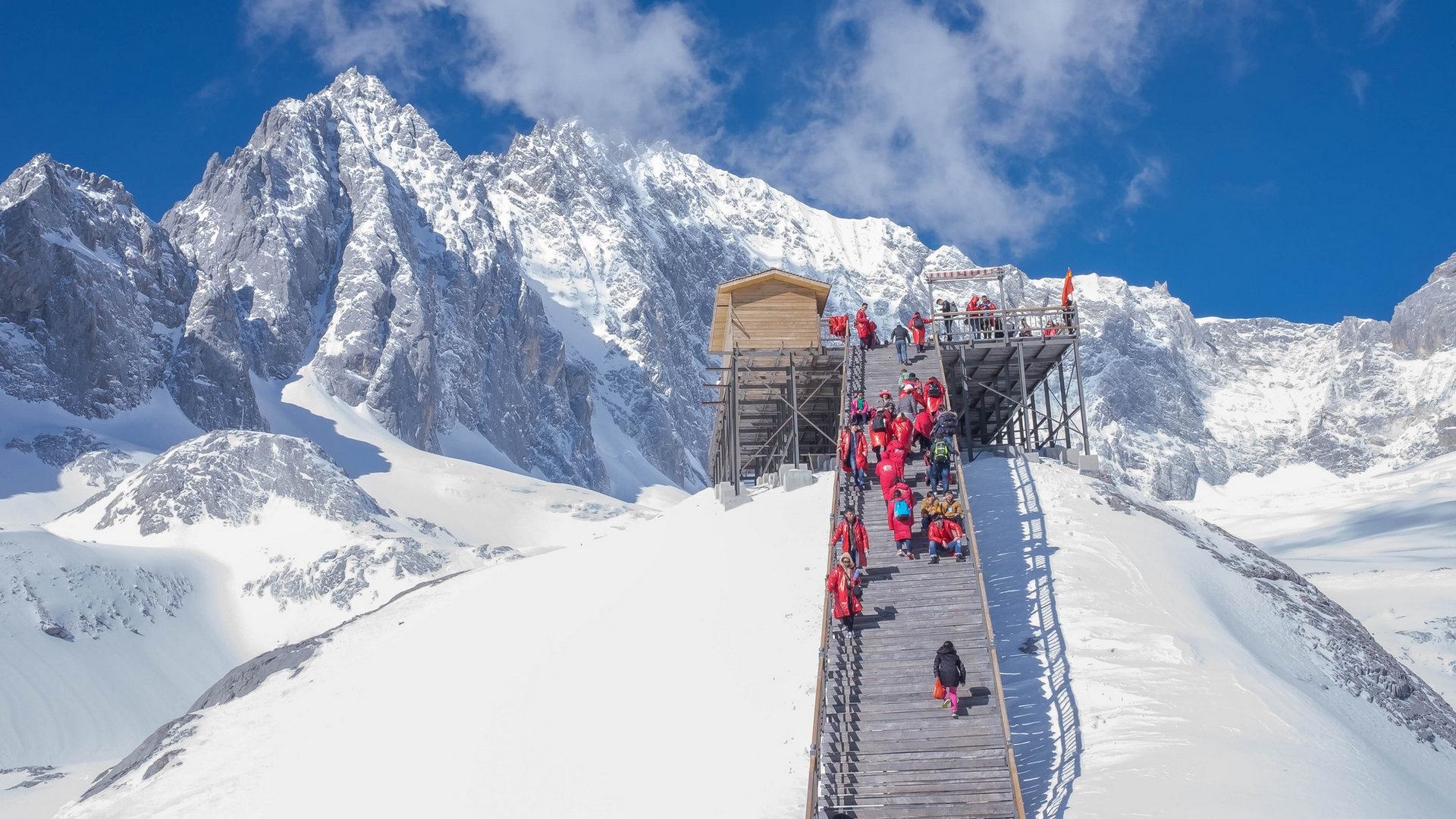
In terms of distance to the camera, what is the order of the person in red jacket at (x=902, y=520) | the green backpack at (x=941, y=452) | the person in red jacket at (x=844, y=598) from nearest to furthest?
1. the person in red jacket at (x=844, y=598)
2. the person in red jacket at (x=902, y=520)
3. the green backpack at (x=941, y=452)

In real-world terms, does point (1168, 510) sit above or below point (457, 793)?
above

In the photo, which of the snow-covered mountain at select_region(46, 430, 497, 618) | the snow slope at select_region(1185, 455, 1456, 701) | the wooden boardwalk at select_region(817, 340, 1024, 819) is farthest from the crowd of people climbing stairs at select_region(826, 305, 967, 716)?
the snow-covered mountain at select_region(46, 430, 497, 618)

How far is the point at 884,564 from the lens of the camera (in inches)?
821

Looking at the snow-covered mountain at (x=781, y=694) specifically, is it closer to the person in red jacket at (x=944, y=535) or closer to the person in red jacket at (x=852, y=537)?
the person in red jacket at (x=944, y=535)

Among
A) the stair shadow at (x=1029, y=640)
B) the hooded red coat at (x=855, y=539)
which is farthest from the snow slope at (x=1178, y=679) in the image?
the hooded red coat at (x=855, y=539)

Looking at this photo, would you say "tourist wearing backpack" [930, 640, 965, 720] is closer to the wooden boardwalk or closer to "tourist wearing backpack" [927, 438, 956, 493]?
the wooden boardwalk

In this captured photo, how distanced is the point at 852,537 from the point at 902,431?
471 cm

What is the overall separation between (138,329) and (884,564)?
13894cm

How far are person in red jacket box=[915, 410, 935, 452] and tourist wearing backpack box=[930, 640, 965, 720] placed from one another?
7.55 meters

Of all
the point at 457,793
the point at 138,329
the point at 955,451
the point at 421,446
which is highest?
the point at 138,329

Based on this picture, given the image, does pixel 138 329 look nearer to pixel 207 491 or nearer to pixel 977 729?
pixel 207 491

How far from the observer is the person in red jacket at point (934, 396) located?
25750mm

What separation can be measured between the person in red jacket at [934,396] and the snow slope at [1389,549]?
2032 centimetres

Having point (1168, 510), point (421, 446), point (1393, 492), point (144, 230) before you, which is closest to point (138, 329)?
point (144, 230)
